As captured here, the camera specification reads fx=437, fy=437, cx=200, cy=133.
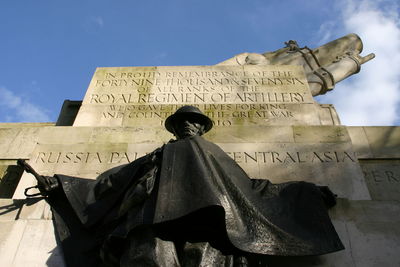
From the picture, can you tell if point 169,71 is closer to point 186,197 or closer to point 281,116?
point 281,116

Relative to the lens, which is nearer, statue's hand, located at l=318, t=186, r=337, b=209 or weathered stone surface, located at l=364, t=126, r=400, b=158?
statue's hand, located at l=318, t=186, r=337, b=209

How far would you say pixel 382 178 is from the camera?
7.48 metres

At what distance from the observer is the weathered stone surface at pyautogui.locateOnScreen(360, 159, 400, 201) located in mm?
7199

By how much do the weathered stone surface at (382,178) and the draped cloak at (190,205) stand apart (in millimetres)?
1846

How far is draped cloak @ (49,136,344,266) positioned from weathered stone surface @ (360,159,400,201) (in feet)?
6.06

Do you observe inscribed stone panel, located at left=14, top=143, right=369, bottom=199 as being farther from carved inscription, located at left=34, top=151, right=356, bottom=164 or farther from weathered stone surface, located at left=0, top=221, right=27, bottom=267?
weathered stone surface, located at left=0, top=221, right=27, bottom=267

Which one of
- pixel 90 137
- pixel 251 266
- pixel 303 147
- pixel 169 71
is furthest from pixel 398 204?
pixel 169 71

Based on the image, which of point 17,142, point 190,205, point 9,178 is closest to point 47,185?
point 9,178

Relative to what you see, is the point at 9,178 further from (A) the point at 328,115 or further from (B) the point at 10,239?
(A) the point at 328,115

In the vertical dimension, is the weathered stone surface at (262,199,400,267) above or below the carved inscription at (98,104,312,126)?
below

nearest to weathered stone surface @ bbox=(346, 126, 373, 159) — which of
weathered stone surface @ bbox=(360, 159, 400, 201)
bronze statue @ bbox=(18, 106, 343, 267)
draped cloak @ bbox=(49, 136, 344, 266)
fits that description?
weathered stone surface @ bbox=(360, 159, 400, 201)

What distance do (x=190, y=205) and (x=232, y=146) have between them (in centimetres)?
325

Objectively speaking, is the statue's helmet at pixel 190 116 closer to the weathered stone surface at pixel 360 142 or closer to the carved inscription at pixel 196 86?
the carved inscription at pixel 196 86

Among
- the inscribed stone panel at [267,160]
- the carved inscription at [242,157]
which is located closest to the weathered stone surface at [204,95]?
the inscribed stone panel at [267,160]
